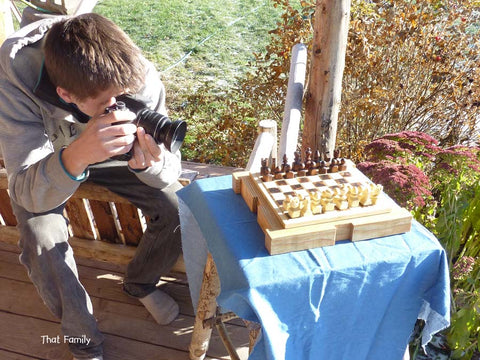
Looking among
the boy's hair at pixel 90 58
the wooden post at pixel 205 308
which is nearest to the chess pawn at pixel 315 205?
the wooden post at pixel 205 308

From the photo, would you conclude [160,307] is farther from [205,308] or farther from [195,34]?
[195,34]

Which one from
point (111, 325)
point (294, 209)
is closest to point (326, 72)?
point (294, 209)

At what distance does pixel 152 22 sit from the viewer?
692 cm

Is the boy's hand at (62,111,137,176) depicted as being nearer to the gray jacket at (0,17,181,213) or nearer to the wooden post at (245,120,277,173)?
the gray jacket at (0,17,181,213)

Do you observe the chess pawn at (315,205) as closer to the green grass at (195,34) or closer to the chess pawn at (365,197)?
the chess pawn at (365,197)

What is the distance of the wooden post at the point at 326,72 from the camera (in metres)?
2.23

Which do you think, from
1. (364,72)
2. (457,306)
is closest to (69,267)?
(457,306)

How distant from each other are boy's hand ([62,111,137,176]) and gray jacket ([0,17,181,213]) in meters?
0.13

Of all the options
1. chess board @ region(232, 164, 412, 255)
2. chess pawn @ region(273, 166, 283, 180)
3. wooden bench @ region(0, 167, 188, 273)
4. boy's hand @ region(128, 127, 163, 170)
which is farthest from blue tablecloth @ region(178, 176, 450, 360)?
wooden bench @ region(0, 167, 188, 273)

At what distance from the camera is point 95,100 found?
1.59 metres

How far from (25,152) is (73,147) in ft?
1.02

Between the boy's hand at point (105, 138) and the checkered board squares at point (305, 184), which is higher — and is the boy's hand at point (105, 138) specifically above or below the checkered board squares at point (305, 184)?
above

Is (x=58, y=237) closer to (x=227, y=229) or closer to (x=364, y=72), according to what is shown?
(x=227, y=229)

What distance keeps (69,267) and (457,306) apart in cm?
163
